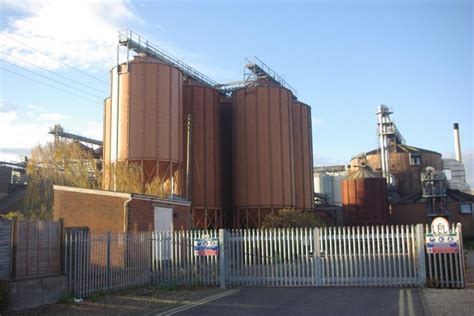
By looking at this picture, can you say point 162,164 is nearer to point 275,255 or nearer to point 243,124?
point 243,124

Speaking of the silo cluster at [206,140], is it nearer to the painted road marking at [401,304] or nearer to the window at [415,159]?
the painted road marking at [401,304]

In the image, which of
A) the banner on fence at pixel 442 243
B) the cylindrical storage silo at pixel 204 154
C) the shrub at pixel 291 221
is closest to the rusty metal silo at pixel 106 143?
the cylindrical storage silo at pixel 204 154

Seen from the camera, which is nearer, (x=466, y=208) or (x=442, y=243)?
(x=442, y=243)

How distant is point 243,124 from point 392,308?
3219cm

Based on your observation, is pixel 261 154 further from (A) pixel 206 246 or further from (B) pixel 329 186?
(B) pixel 329 186

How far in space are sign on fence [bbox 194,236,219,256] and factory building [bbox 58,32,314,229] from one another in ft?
51.9

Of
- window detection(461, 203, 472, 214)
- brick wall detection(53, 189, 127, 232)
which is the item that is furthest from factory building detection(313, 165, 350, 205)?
brick wall detection(53, 189, 127, 232)

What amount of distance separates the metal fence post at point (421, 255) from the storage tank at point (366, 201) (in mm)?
43041

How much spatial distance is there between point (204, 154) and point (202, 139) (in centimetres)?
131

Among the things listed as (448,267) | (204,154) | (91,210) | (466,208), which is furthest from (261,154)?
(466,208)

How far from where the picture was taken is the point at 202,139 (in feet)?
140

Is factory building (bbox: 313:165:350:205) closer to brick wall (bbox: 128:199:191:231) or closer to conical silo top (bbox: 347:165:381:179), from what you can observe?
conical silo top (bbox: 347:165:381:179)

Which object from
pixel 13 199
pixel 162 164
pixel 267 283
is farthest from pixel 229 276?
pixel 13 199

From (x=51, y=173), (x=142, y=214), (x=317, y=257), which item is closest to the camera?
(x=317, y=257)
